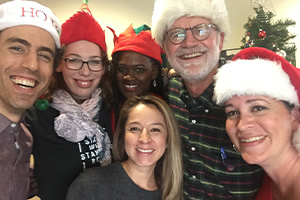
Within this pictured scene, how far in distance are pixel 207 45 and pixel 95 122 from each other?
1.08 metres

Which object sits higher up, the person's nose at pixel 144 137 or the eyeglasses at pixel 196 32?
the eyeglasses at pixel 196 32

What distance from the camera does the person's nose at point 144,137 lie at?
1.61 m

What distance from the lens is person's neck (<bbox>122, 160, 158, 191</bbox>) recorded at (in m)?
1.67

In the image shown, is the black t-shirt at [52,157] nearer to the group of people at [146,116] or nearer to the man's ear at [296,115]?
the group of people at [146,116]

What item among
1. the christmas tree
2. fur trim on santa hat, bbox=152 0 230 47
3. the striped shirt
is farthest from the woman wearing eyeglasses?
the christmas tree

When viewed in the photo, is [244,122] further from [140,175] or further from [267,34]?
[267,34]

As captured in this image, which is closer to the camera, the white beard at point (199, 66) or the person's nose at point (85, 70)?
the white beard at point (199, 66)

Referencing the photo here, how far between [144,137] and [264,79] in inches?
31.7

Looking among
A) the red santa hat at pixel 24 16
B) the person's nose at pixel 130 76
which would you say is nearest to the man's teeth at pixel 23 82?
the red santa hat at pixel 24 16

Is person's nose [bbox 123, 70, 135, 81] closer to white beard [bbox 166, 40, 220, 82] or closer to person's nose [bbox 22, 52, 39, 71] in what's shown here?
white beard [bbox 166, 40, 220, 82]

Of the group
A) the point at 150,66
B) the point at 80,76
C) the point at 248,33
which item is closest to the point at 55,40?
the point at 80,76

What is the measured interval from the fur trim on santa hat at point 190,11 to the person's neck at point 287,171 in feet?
3.55

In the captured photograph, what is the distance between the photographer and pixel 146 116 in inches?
67.5

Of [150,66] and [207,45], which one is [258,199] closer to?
[207,45]
